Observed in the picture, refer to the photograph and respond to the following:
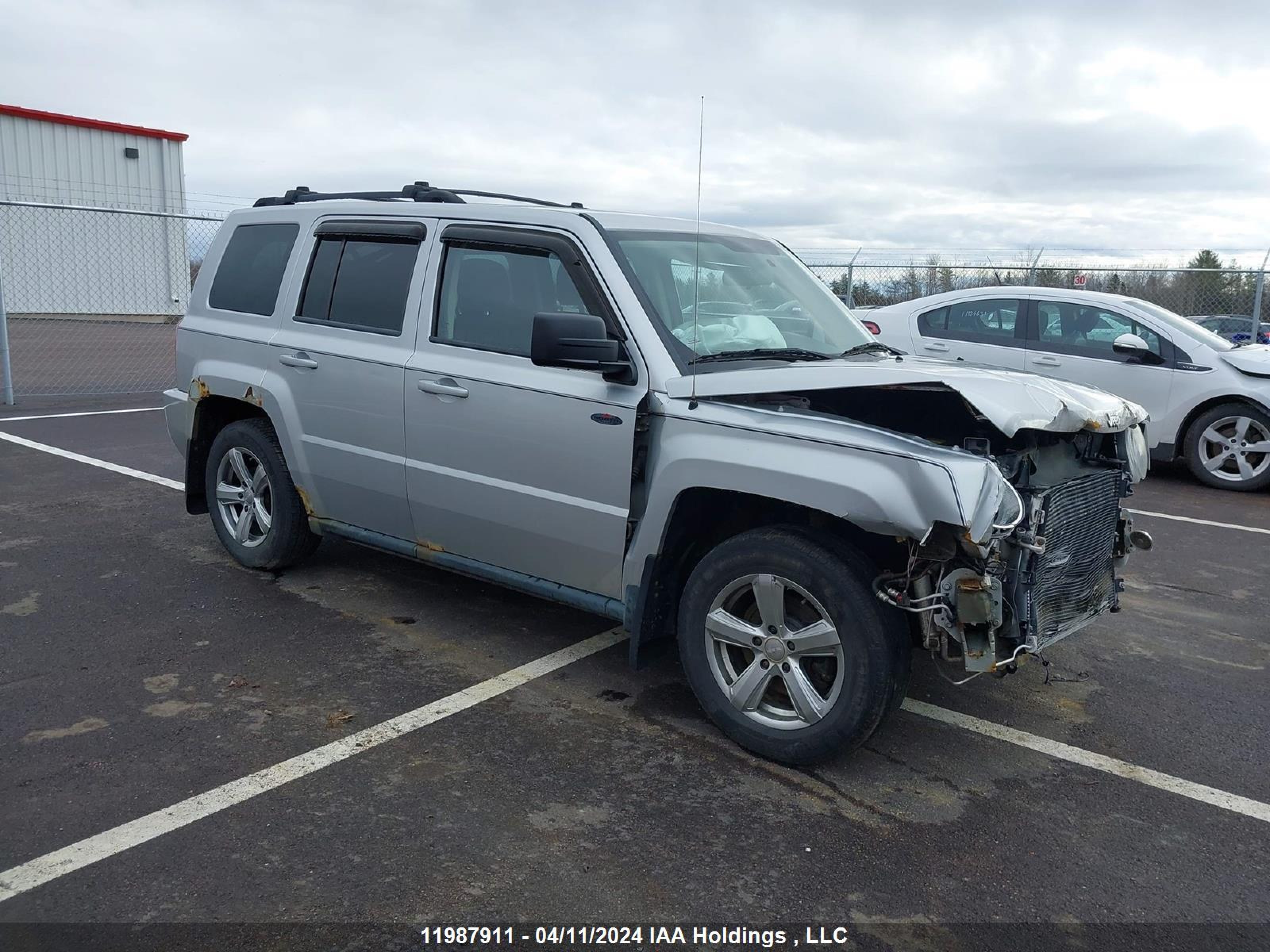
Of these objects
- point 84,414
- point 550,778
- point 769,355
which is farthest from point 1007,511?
point 84,414

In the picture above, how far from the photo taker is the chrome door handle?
4641 mm

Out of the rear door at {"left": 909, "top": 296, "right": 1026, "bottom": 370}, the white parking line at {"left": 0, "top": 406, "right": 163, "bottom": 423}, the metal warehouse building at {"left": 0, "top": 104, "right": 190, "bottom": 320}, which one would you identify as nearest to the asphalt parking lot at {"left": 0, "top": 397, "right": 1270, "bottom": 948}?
the rear door at {"left": 909, "top": 296, "right": 1026, "bottom": 370}

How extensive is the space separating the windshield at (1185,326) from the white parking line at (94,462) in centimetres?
831

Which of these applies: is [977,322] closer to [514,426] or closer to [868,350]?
[868,350]

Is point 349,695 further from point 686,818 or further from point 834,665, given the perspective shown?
point 834,665

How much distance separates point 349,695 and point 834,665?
1981mm

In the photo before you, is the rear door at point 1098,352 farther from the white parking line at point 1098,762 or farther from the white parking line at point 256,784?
the white parking line at point 256,784

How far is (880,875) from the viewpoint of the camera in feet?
10.4

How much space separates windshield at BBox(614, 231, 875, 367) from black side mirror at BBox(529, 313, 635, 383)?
1.14 feet

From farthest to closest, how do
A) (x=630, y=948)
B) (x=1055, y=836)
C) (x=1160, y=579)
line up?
(x=1160, y=579) → (x=1055, y=836) → (x=630, y=948)

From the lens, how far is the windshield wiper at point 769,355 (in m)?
4.32

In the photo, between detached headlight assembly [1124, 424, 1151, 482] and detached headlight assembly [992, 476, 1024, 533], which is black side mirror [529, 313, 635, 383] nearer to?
detached headlight assembly [992, 476, 1024, 533]

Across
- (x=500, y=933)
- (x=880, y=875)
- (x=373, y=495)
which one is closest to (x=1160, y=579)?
(x=880, y=875)

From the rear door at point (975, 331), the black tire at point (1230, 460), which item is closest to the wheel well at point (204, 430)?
the rear door at point (975, 331)
